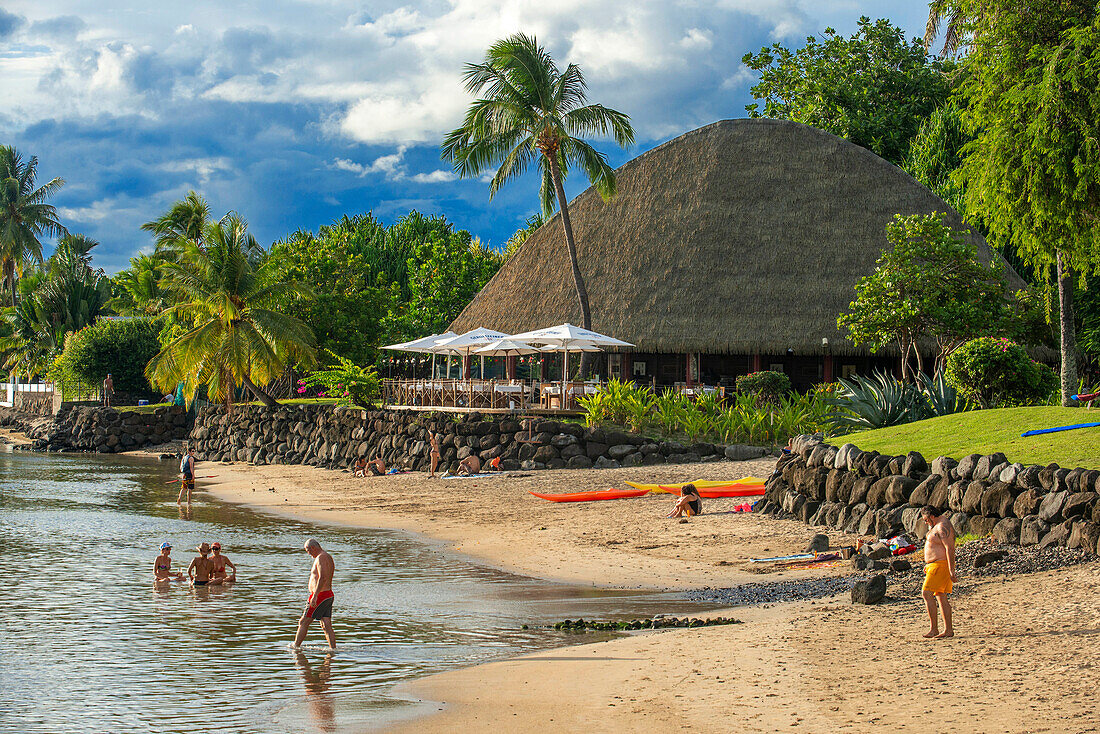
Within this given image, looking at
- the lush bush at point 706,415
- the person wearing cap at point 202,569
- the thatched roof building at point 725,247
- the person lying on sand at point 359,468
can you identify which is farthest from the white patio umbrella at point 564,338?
the person wearing cap at point 202,569

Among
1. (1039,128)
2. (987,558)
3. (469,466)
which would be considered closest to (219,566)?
(987,558)

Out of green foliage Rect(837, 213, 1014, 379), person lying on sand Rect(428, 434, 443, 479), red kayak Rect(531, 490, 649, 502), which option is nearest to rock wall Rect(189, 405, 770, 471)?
person lying on sand Rect(428, 434, 443, 479)

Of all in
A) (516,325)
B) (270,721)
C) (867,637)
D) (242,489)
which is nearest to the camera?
(270,721)

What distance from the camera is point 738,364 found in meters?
30.8

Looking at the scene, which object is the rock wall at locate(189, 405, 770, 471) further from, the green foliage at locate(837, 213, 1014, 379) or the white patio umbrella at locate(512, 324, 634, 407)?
the green foliage at locate(837, 213, 1014, 379)

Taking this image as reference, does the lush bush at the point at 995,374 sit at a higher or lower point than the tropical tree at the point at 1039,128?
lower

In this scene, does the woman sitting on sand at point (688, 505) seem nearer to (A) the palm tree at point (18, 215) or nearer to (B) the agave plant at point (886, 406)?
(B) the agave plant at point (886, 406)

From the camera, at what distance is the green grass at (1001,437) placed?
37.9 ft

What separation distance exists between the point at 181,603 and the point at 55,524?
904 cm

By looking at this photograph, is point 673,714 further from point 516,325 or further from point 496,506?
point 516,325

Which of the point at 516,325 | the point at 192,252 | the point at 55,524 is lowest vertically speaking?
the point at 55,524

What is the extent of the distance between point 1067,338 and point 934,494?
654cm

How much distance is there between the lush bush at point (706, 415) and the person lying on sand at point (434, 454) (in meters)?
3.91

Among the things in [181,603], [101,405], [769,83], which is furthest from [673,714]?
[101,405]
